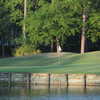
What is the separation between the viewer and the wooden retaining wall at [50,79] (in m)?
38.8

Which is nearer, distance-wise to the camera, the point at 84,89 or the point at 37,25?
the point at 84,89

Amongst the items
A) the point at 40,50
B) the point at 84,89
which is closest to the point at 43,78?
the point at 84,89

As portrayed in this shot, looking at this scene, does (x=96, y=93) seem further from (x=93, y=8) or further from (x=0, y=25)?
(x=0, y=25)

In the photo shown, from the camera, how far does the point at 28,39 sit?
7238cm

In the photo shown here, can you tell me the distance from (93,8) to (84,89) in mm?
33013

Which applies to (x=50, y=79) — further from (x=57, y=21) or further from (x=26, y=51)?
(x=26, y=51)

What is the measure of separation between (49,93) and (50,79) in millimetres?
5066

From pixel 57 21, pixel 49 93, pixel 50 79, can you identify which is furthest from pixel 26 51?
pixel 49 93

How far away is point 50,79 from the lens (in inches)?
1558

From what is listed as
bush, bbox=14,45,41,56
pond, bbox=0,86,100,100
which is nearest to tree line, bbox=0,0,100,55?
bush, bbox=14,45,41,56

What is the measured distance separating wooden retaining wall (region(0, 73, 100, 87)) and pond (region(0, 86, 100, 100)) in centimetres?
131

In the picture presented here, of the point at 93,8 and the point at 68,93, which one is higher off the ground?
the point at 93,8

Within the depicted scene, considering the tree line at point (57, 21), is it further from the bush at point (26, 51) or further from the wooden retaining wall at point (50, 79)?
the wooden retaining wall at point (50, 79)

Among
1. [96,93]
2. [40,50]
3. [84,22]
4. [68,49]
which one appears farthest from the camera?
[68,49]
